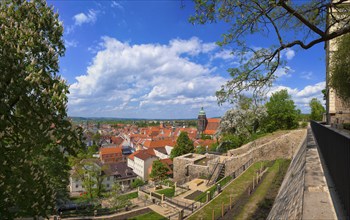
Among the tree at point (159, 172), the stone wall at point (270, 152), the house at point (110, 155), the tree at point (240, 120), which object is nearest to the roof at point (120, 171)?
the house at point (110, 155)

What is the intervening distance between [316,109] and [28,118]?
67.1 metres

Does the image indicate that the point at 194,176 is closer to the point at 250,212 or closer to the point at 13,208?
the point at 250,212

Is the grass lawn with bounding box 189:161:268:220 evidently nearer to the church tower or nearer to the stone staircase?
the stone staircase

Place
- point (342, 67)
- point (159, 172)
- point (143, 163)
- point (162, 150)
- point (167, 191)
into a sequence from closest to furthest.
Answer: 1. point (342, 67)
2. point (167, 191)
3. point (159, 172)
4. point (143, 163)
5. point (162, 150)

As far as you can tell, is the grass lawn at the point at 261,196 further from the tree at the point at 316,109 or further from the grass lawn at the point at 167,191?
the tree at the point at 316,109

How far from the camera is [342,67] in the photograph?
11.7 m

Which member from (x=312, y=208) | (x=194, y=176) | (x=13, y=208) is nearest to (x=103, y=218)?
(x=194, y=176)

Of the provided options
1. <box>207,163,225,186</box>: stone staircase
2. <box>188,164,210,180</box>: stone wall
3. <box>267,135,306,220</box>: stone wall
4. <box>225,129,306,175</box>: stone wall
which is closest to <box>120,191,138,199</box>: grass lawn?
<box>188,164,210,180</box>: stone wall

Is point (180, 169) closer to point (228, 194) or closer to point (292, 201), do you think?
point (228, 194)

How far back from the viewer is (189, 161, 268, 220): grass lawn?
1421cm

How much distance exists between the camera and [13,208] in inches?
213

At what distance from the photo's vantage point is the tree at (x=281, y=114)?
3681 cm

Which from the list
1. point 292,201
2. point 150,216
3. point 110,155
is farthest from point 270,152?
point 110,155

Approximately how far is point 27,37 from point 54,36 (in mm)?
960
